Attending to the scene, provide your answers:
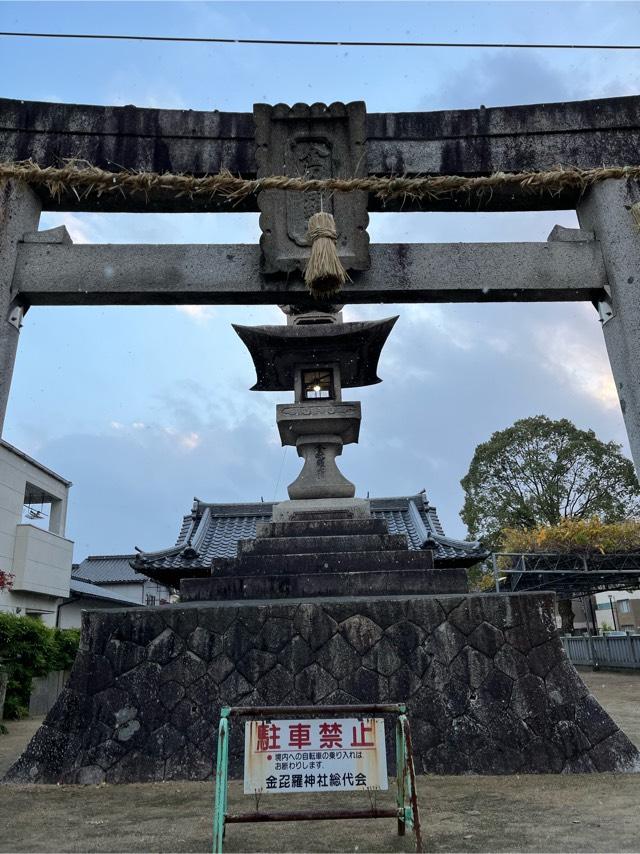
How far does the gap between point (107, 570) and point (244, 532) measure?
22785mm

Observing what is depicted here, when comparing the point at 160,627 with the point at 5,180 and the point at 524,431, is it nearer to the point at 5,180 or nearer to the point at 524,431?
the point at 5,180

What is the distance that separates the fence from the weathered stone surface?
14.4 m

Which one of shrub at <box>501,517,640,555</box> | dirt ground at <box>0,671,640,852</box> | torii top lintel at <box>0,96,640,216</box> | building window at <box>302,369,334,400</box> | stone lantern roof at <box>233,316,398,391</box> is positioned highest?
torii top lintel at <box>0,96,640,216</box>

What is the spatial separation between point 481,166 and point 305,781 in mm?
4953

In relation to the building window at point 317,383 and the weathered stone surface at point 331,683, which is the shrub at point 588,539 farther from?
the weathered stone surface at point 331,683

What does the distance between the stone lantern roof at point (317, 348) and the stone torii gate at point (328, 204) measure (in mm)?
1262

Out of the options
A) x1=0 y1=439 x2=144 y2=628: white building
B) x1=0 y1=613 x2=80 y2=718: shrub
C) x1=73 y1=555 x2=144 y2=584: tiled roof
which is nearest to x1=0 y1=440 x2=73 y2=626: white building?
x1=0 y1=439 x2=144 y2=628: white building

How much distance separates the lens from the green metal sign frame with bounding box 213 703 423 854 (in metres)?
2.61

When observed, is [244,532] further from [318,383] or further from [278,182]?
[278,182]

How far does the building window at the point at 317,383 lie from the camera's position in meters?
6.77

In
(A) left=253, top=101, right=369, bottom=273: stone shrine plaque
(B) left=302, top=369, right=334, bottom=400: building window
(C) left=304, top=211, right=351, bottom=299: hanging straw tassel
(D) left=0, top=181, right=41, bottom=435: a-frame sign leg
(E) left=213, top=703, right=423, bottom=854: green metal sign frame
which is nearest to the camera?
(E) left=213, top=703, right=423, bottom=854: green metal sign frame

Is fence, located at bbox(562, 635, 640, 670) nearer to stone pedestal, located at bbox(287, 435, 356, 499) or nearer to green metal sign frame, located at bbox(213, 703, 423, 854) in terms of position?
stone pedestal, located at bbox(287, 435, 356, 499)

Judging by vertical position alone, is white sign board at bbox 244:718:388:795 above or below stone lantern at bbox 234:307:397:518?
below

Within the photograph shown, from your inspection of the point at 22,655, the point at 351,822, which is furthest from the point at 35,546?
the point at 351,822
